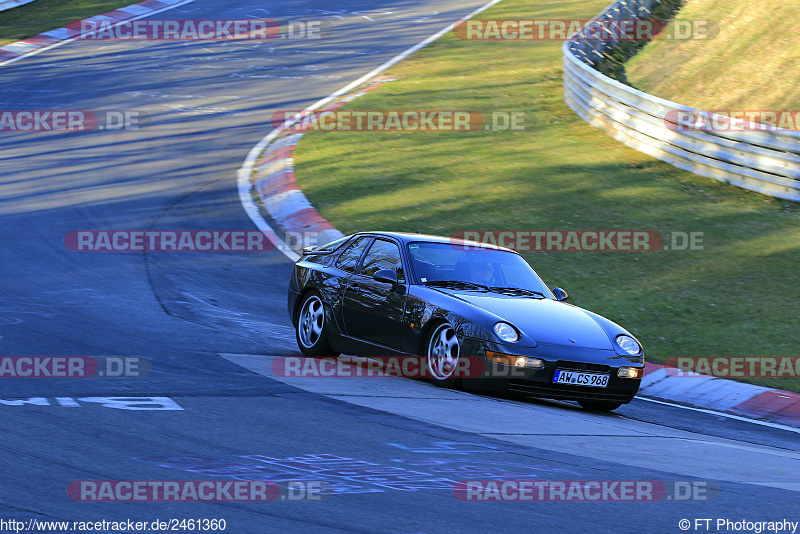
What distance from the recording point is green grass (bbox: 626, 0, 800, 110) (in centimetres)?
2039

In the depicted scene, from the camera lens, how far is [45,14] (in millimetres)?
33906

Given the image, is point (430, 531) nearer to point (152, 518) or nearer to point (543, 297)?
point (152, 518)

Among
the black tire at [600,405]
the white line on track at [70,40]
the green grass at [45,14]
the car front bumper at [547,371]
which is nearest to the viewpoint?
the car front bumper at [547,371]

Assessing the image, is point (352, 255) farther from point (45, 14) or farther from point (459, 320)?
point (45, 14)

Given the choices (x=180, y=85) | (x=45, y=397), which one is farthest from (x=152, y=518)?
(x=180, y=85)

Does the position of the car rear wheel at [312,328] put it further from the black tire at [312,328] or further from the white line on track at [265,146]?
the white line on track at [265,146]

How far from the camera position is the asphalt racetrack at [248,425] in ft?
15.5

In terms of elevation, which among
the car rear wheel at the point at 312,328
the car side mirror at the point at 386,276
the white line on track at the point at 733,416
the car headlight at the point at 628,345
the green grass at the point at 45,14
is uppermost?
the green grass at the point at 45,14

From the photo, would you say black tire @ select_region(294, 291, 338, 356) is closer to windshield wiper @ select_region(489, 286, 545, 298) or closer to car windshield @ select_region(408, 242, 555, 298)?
car windshield @ select_region(408, 242, 555, 298)

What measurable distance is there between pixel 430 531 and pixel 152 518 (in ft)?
4.01

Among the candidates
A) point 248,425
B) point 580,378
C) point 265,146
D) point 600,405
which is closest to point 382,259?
point 580,378

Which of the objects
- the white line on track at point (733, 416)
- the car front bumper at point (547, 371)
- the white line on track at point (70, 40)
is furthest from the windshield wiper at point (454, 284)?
the white line on track at point (70, 40)

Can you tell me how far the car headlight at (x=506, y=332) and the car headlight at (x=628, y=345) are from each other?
971 millimetres

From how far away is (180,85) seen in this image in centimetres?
2625
